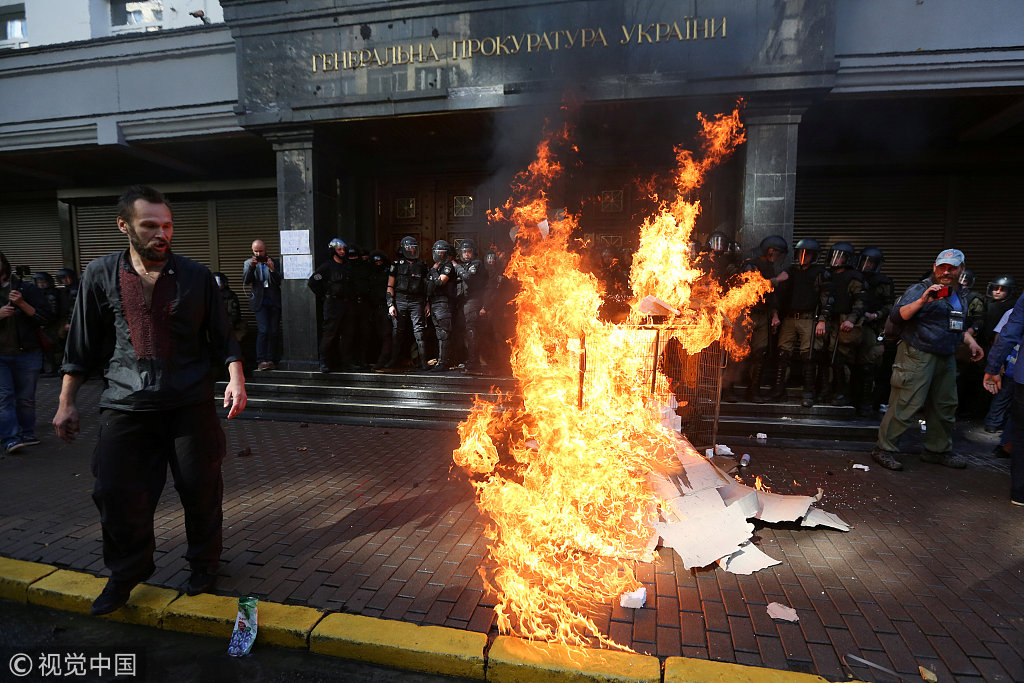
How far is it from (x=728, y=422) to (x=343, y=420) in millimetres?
5444

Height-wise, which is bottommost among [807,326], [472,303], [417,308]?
[807,326]

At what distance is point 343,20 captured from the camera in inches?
328

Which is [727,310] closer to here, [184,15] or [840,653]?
[840,653]

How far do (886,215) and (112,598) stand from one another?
1224 centimetres

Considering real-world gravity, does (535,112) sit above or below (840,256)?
above

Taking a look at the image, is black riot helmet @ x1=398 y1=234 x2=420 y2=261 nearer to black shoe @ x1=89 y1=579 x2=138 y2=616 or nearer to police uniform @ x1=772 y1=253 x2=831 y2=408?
police uniform @ x1=772 y1=253 x2=831 y2=408

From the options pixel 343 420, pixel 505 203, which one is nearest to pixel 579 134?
pixel 505 203

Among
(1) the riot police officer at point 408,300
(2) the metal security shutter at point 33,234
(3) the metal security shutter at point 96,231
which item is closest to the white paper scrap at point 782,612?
(1) the riot police officer at point 408,300

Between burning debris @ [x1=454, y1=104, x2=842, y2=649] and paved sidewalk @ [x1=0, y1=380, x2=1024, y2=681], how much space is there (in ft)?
0.58

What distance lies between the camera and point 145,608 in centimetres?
292

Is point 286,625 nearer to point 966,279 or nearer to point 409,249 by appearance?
point 409,249

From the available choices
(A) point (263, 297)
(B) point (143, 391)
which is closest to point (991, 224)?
(B) point (143, 391)

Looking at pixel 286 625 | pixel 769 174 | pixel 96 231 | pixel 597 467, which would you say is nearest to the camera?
pixel 286 625

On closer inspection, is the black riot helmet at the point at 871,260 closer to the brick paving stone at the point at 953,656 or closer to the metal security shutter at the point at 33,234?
the brick paving stone at the point at 953,656
